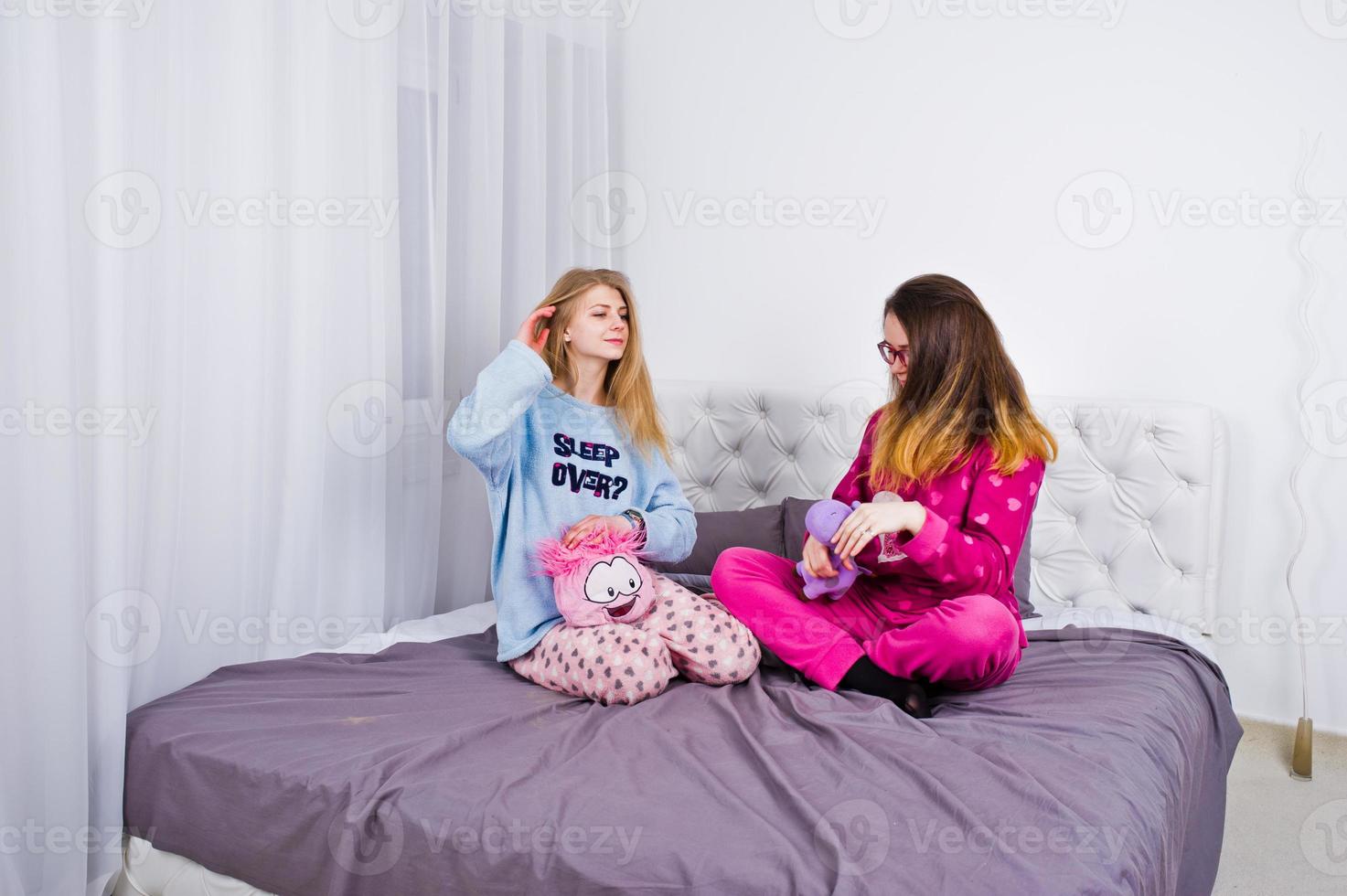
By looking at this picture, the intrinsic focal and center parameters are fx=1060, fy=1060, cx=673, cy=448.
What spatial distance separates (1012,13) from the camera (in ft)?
8.82

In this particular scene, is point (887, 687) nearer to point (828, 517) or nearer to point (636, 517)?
point (828, 517)

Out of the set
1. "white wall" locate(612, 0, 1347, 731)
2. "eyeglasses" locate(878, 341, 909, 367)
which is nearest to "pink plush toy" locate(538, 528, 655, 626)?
"eyeglasses" locate(878, 341, 909, 367)

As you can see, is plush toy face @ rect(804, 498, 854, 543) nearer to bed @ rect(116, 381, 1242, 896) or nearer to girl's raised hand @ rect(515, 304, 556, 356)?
bed @ rect(116, 381, 1242, 896)

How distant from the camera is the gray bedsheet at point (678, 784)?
1.30 metres

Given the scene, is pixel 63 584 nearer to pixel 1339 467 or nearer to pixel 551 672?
pixel 551 672

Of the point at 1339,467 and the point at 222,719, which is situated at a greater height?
the point at 1339,467

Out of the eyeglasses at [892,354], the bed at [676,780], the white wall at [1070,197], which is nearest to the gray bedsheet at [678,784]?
the bed at [676,780]

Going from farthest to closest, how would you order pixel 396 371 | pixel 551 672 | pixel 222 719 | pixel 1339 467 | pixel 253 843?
1. pixel 1339 467
2. pixel 396 371
3. pixel 551 672
4. pixel 222 719
5. pixel 253 843

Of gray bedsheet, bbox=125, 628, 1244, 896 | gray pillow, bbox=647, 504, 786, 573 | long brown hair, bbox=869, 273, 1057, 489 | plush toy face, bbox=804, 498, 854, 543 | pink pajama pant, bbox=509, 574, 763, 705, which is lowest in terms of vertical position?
gray bedsheet, bbox=125, 628, 1244, 896

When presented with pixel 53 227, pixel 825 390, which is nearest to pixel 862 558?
pixel 825 390

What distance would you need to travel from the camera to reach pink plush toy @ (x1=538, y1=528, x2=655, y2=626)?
6.35 ft

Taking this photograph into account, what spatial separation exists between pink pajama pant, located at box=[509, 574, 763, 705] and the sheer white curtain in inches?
23.2

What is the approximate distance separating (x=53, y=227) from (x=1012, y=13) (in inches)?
88.2

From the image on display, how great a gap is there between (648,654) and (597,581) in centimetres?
17
